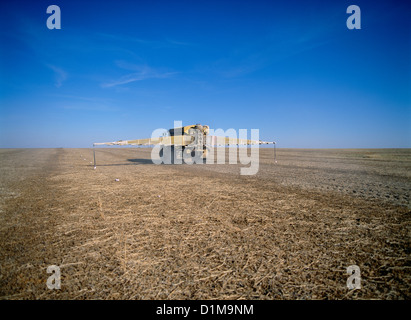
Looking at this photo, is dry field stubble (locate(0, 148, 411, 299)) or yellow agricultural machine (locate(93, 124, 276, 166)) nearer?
dry field stubble (locate(0, 148, 411, 299))

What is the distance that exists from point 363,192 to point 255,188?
16.6ft

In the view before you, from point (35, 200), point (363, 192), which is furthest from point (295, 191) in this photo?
point (35, 200)

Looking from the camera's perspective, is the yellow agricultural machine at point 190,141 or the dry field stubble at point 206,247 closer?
the dry field stubble at point 206,247

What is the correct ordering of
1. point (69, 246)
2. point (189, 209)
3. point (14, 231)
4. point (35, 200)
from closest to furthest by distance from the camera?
point (69, 246) → point (14, 231) → point (189, 209) → point (35, 200)

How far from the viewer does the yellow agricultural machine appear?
22220mm

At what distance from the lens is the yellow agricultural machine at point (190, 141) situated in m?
22.2

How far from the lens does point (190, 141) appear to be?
2350 cm

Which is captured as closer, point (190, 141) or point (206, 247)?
point (206, 247)

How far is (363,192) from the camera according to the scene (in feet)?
29.7

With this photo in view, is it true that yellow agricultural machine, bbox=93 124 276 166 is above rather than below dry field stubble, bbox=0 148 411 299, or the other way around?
above

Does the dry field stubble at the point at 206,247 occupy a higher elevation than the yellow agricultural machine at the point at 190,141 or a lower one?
lower

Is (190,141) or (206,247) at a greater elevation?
(190,141)
